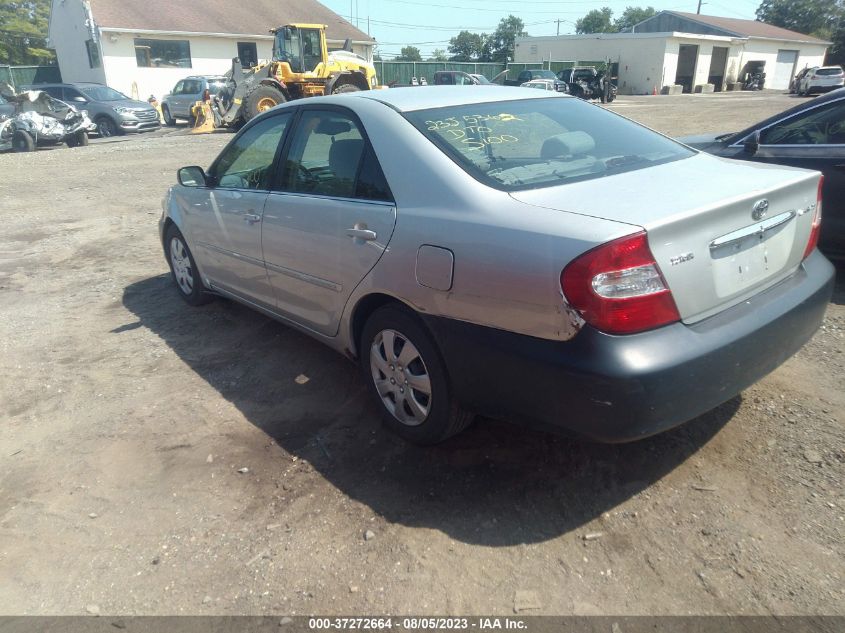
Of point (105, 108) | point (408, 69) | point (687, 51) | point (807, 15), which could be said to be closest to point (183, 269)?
point (105, 108)

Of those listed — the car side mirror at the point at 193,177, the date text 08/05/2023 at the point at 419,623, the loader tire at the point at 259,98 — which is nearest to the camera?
the date text 08/05/2023 at the point at 419,623

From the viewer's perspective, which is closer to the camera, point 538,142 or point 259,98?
point 538,142

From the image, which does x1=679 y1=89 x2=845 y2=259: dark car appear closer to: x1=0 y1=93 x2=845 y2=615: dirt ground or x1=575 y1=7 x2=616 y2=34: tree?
x1=0 y1=93 x2=845 y2=615: dirt ground

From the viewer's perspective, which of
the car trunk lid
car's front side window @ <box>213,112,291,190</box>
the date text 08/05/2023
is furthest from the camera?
car's front side window @ <box>213,112,291,190</box>

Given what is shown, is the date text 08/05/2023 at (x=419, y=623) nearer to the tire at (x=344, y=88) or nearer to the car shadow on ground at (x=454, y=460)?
the car shadow on ground at (x=454, y=460)

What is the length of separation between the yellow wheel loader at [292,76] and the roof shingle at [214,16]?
1123cm

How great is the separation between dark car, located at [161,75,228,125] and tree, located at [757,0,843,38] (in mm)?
69164

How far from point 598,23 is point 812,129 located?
113 m

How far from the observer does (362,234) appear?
3.22 m

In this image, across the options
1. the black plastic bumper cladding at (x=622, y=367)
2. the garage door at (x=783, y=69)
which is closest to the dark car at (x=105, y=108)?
the black plastic bumper cladding at (x=622, y=367)

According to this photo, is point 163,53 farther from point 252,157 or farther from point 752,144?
point 752,144

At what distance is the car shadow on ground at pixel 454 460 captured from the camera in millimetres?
2826

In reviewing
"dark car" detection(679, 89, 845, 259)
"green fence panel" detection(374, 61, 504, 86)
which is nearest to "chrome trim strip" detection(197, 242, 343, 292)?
"dark car" detection(679, 89, 845, 259)

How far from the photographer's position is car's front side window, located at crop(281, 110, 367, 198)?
11.3 ft
